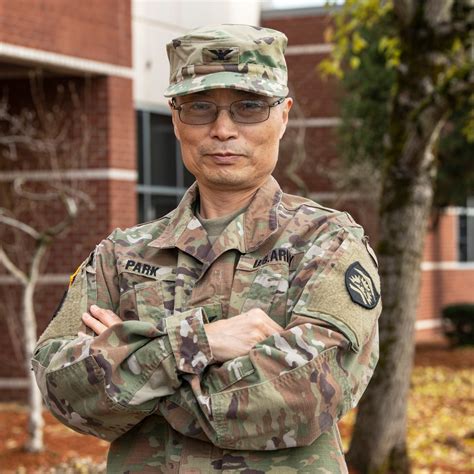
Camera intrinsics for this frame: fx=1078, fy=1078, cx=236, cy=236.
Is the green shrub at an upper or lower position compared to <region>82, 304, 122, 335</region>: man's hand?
lower

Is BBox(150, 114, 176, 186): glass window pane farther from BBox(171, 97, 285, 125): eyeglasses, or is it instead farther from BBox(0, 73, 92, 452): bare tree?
BBox(171, 97, 285, 125): eyeglasses

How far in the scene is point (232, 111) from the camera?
8.96 ft

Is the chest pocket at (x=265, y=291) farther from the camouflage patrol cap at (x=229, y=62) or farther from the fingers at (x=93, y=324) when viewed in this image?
the camouflage patrol cap at (x=229, y=62)

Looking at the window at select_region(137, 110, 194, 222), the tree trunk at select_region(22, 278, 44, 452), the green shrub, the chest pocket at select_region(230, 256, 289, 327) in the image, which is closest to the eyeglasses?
the chest pocket at select_region(230, 256, 289, 327)

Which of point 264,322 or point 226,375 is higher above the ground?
point 264,322

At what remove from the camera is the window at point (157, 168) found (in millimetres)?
15281

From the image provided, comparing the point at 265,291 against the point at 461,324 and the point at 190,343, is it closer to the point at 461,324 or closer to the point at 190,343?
the point at 190,343

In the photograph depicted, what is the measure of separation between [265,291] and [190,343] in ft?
0.81

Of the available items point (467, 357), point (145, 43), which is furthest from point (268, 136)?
point (467, 357)

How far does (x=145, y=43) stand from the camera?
1491 cm

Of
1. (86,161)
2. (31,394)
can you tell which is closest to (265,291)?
(31,394)

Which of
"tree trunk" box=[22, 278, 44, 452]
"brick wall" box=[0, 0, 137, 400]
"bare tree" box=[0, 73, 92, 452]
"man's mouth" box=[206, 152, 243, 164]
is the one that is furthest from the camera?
"brick wall" box=[0, 0, 137, 400]

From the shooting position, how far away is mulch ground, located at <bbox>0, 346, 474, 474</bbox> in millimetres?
9133

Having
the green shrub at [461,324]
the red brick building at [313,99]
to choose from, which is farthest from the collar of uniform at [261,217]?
the green shrub at [461,324]
